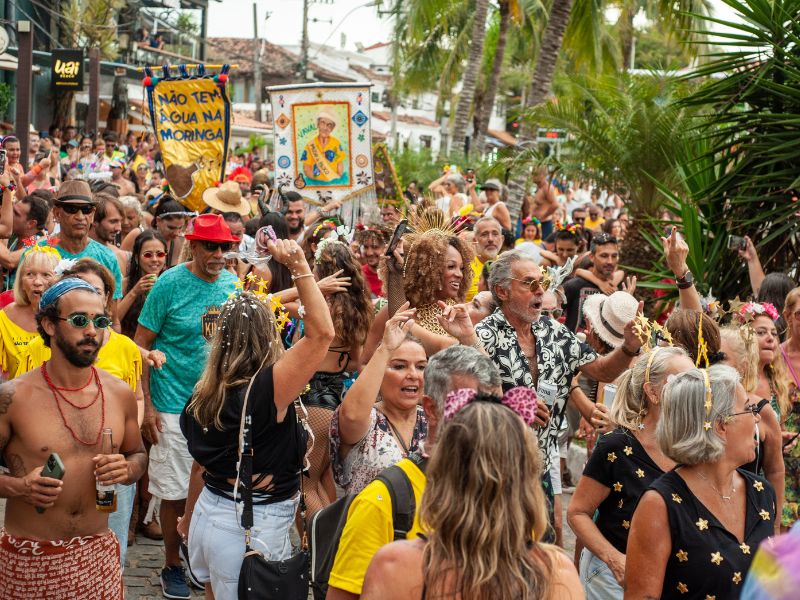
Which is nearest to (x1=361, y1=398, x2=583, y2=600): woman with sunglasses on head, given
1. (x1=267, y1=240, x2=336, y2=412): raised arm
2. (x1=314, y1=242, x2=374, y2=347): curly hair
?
(x1=267, y1=240, x2=336, y2=412): raised arm

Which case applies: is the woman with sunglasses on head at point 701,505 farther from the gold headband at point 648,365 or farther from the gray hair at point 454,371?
the gray hair at point 454,371

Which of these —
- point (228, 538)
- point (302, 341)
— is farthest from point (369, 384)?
point (228, 538)

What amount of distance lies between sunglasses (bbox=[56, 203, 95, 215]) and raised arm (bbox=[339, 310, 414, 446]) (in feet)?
10.8

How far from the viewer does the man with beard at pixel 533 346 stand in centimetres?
554

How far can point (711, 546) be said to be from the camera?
3.70m

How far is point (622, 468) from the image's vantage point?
4484 mm

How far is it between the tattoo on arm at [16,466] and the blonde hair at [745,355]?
132 inches

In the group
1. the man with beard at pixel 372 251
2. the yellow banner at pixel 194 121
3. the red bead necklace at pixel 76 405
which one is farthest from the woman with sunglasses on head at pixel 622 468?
the yellow banner at pixel 194 121

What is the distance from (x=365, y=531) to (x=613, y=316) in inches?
131

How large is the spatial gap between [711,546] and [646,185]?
30.3ft

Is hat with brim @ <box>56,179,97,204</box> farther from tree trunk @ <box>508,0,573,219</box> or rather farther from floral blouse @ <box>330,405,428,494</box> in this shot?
tree trunk @ <box>508,0,573,219</box>

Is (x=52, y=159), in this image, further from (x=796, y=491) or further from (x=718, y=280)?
(x=796, y=491)

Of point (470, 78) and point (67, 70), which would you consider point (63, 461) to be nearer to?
point (67, 70)

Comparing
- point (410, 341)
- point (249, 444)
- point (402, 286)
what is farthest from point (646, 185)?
point (249, 444)
